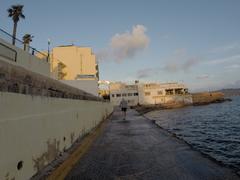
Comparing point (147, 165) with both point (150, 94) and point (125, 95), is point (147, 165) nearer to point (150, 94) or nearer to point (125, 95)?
point (125, 95)

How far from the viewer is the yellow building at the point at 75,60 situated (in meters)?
59.8

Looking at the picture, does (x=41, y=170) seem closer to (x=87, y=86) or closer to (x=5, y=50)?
(x=5, y=50)

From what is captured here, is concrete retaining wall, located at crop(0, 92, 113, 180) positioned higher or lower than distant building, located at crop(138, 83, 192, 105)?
lower

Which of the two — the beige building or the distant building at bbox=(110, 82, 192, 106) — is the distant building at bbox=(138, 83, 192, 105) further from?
the beige building

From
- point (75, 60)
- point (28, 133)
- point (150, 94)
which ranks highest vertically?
point (75, 60)

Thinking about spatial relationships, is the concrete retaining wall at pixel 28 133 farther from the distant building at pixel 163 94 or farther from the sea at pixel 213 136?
the distant building at pixel 163 94

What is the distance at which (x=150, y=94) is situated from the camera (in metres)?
94.3

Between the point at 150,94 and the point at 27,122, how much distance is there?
90.9 meters

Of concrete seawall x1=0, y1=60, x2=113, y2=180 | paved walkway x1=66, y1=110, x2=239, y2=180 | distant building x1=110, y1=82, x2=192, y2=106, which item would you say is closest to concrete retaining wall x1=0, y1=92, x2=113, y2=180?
concrete seawall x1=0, y1=60, x2=113, y2=180

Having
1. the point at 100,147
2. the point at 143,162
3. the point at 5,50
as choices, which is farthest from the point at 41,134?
the point at 5,50

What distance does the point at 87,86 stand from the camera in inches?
1558

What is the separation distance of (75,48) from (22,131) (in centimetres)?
5826

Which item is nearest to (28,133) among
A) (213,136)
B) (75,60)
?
(213,136)

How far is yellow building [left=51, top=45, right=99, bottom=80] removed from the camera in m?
59.8
